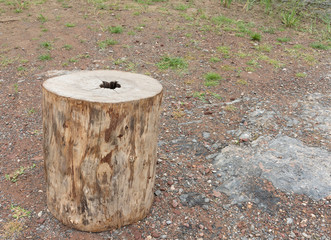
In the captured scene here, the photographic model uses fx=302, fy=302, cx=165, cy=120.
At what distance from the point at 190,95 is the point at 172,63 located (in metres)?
1.14

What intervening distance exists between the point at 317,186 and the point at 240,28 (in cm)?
524

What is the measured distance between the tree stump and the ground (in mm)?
203

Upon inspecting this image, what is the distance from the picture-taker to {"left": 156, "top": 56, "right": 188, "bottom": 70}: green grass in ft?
17.8

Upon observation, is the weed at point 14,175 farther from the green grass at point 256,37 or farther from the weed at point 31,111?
the green grass at point 256,37

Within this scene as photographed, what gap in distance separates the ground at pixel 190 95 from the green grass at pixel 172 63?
0.02m

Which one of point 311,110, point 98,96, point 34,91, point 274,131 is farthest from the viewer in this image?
point 34,91

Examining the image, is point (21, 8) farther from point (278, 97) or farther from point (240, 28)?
point (278, 97)

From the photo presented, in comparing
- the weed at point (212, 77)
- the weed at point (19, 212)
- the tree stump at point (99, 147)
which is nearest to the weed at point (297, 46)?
the weed at point (212, 77)

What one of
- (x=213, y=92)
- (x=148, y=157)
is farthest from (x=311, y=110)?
(x=148, y=157)

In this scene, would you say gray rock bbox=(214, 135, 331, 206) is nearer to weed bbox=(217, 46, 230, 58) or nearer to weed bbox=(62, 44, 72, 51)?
weed bbox=(217, 46, 230, 58)

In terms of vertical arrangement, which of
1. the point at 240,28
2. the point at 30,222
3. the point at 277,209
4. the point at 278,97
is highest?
the point at 240,28

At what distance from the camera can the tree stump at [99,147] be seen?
202 cm

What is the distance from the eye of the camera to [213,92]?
4734 millimetres

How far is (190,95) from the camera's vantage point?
4629 mm
